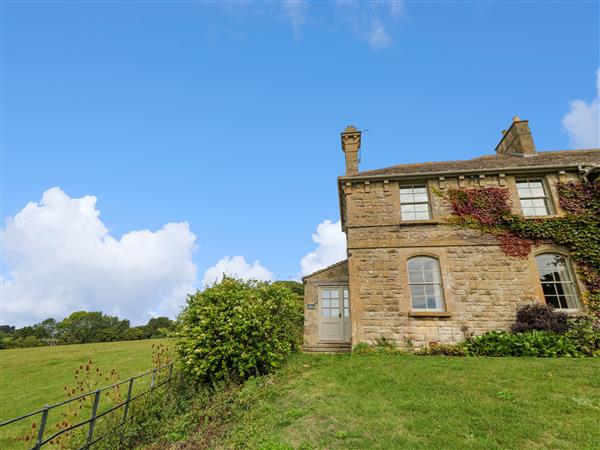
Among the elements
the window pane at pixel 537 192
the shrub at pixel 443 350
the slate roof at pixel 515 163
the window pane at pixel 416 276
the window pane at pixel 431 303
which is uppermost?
the slate roof at pixel 515 163

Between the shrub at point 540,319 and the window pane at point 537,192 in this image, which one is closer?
the shrub at point 540,319

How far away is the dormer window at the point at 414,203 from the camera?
11586 mm

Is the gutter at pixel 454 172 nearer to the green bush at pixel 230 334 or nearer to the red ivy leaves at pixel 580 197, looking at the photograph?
the red ivy leaves at pixel 580 197

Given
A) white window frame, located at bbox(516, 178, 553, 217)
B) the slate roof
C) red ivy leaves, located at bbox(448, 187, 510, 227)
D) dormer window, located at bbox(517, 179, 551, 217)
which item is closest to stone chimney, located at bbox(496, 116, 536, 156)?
the slate roof

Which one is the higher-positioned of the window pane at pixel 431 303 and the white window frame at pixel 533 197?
the white window frame at pixel 533 197

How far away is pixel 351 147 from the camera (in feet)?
46.5

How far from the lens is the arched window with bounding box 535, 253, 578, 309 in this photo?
10.0 metres

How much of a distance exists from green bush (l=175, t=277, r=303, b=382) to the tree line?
100 feet

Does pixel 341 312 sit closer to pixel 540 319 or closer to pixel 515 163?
pixel 540 319

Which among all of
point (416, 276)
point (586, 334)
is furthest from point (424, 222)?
point (586, 334)

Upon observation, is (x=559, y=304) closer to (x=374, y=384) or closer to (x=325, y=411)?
(x=374, y=384)

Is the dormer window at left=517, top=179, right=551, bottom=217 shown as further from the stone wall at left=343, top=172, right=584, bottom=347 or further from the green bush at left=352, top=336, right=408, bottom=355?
the green bush at left=352, top=336, right=408, bottom=355

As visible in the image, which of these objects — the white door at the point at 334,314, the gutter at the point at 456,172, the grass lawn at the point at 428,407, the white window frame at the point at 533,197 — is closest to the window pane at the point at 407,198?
the gutter at the point at 456,172

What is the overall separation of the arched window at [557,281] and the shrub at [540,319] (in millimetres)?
717
